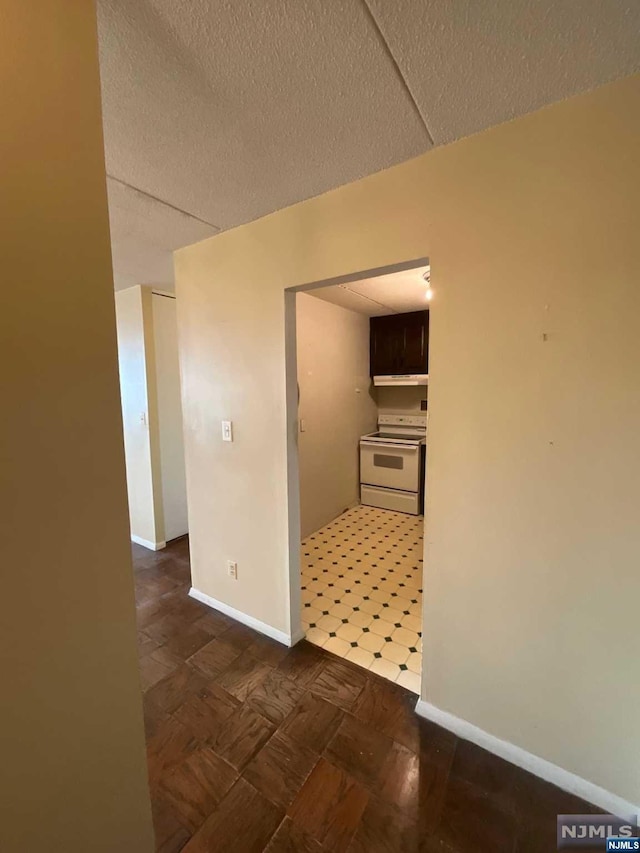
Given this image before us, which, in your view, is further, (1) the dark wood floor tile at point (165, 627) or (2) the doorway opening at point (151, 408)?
(2) the doorway opening at point (151, 408)

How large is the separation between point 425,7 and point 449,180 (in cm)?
57

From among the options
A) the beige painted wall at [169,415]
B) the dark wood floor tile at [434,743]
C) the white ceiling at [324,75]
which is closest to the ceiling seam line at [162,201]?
the white ceiling at [324,75]

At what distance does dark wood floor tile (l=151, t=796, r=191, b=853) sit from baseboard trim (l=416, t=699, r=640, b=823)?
1.02 meters

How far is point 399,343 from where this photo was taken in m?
4.25

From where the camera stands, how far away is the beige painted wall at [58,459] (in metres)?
0.62

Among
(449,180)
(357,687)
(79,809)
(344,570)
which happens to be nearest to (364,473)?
(344,570)

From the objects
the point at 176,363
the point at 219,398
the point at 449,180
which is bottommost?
the point at 219,398

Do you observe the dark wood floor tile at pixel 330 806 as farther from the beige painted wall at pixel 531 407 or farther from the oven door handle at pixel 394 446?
the oven door handle at pixel 394 446

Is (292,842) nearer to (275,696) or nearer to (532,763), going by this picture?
(275,696)

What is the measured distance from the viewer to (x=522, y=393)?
127 centimetres

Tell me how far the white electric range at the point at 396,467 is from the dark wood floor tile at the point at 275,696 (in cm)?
260

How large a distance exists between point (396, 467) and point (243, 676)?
9.05 feet

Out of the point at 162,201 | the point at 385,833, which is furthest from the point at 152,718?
the point at 162,201

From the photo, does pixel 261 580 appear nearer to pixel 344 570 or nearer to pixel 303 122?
pixel 344 570
